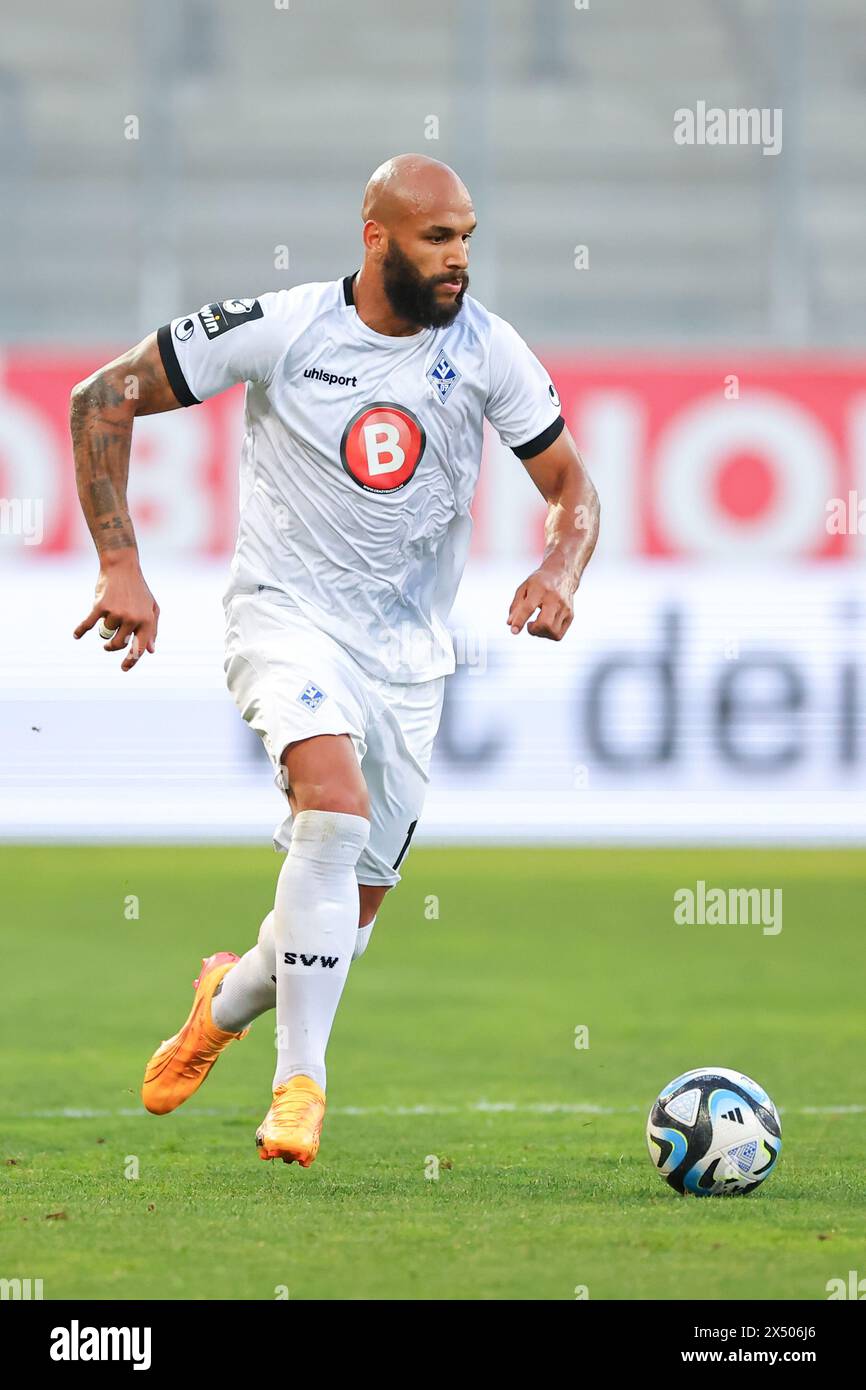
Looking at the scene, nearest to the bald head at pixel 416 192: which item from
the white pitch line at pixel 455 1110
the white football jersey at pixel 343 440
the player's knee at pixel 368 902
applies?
the white football jersey at pixel 343 440

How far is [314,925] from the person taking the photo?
15.1 feet

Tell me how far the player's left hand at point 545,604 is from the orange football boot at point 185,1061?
1.31 metres

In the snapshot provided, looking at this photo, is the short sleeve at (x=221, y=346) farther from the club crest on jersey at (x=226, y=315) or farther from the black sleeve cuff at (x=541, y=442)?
the black sleeve cuff at (x=541, y=442)

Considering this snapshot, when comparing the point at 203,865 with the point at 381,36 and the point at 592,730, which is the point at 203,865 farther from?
the point at 381,36

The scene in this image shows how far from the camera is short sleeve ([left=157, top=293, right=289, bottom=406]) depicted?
4859 mm

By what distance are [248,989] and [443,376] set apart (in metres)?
1.58

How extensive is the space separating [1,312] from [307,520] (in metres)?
10.2

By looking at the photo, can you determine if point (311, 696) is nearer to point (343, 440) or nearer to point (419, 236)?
point (343, 440)

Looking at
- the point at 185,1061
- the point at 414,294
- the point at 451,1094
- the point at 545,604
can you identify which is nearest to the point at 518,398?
the point at 414,294

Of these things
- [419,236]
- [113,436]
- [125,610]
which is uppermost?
[419,236]

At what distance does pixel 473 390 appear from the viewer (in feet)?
16.7

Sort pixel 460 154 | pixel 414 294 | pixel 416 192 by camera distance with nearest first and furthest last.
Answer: pixel 416 192, pixel 414 294, pixel 460 154

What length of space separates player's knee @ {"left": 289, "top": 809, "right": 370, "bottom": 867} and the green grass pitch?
0.75 meters

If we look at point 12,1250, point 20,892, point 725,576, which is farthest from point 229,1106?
point 725,576
